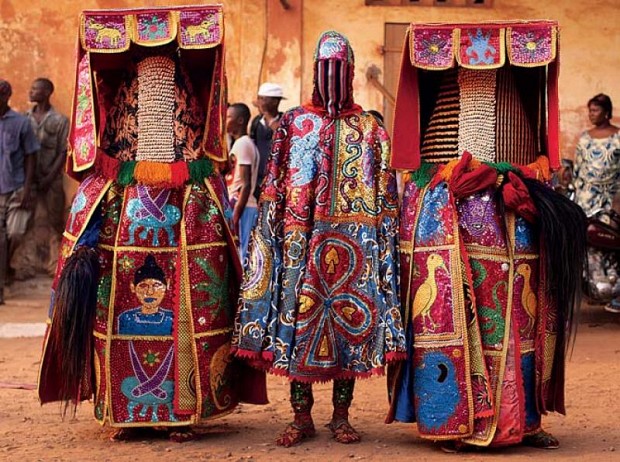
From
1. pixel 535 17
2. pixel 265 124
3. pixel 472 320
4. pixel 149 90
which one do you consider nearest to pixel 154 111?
pixel 149 90

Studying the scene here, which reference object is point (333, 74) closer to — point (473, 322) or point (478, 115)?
point (478, 115)

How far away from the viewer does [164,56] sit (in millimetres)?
6523

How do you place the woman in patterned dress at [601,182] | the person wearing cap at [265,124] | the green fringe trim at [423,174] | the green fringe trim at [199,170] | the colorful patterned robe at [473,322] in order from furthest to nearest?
the woman in patterned dress at [601,182] < the person wearing cap at [265,124] < the green fringe trim at [199,170] < the green fringe trim at [423,174] < the colorful patterned robe at [473,322]

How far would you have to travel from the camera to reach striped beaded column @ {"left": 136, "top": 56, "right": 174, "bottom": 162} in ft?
21.3

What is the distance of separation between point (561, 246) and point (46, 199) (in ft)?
27.7

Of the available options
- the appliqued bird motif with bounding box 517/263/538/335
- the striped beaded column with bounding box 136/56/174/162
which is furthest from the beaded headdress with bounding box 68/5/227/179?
the appliqued bird motif with bounding box 517/263/538/335

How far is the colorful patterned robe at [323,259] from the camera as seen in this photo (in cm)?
630

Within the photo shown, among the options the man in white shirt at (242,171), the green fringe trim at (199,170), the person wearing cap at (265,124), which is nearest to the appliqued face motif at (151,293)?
the green fringe trim at (199,170)

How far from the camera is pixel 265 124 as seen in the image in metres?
10.7

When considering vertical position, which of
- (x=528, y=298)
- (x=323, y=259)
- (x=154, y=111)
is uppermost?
(x=154, y=111)

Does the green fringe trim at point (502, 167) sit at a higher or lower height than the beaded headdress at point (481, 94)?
lower

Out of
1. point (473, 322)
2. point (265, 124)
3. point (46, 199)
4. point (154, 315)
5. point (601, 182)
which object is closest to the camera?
point (473, 322)

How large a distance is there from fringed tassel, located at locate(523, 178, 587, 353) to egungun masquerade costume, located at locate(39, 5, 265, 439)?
1660 millimetres

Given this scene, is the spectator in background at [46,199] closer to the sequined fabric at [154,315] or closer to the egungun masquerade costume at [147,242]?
the egungun masquerade costume at [147,242]
